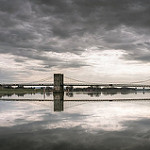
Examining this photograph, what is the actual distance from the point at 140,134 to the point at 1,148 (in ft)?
23.4

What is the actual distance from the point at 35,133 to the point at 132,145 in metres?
5.26

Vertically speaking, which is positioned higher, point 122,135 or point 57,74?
point 57,74

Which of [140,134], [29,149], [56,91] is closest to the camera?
[29,149]

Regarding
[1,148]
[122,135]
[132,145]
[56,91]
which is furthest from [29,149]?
[56,91]

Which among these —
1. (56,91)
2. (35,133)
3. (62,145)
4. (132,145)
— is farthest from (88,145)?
(56,91)

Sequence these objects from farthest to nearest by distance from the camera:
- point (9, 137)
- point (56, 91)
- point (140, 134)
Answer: point (56, 91)
point (140, 134)
point (9, 137)

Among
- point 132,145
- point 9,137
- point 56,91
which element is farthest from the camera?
point 56,91

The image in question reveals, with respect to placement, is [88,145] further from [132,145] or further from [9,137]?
[9,137]

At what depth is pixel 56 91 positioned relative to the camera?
113m

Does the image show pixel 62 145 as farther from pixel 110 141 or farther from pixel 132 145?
pixel 132 145

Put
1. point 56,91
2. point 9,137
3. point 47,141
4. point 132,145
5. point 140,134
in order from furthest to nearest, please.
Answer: point 56,91
point 140,134
point 9,137
point 47,141
point 132,145

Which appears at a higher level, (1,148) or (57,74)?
(57,74)

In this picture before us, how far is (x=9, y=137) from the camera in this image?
1077 cm

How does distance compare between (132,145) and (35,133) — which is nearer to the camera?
(132,145)
